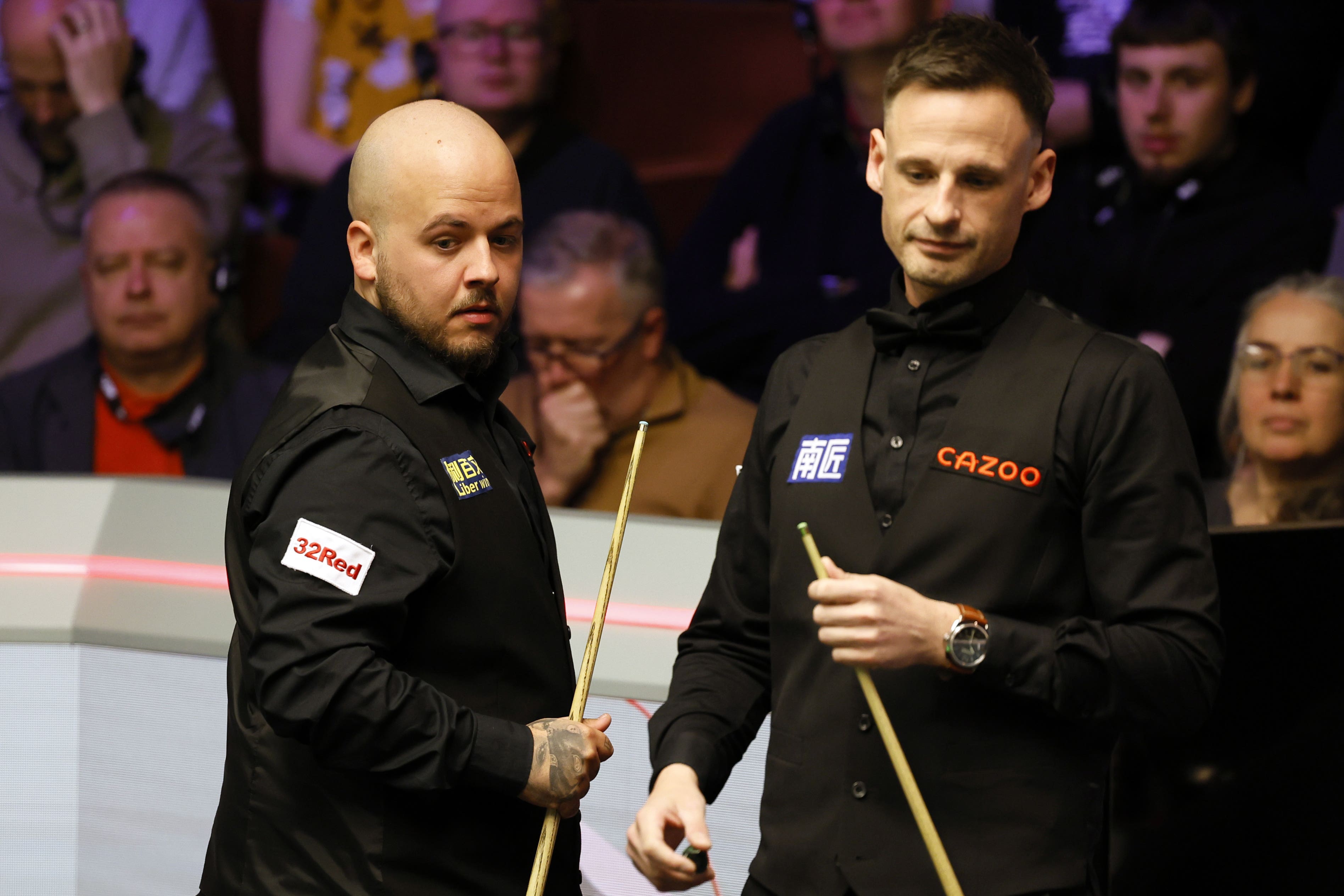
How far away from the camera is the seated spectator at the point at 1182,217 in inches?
127

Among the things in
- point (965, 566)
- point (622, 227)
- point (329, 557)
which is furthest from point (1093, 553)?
point (622, 227)

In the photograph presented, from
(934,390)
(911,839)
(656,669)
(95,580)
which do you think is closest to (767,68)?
(656,669)

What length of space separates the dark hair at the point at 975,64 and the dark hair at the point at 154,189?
3140 mm

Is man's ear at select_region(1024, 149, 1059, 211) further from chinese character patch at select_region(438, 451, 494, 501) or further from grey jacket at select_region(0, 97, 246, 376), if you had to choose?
grey jacket at select_region(0, 97, 246, 376)

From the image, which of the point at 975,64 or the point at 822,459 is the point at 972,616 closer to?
the point at 822,459

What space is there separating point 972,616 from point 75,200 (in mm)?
3713

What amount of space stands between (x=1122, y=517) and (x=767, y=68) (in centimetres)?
258

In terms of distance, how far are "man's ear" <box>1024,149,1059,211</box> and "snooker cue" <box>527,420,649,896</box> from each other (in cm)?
50

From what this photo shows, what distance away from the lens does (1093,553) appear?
138cm

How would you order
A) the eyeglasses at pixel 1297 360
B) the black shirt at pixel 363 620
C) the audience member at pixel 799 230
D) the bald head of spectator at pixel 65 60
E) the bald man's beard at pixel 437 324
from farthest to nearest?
the bald head of spectator at pixel 65 60
the audience member at pixel 799 230
the eyeglasses at pixel 1297 360
the bald man's beard at pixel 437 324
the black shirt at pixel 363 620

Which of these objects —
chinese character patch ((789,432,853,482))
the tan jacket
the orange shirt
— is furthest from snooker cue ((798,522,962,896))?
the orange shirt

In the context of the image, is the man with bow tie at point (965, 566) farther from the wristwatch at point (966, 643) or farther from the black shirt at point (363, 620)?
the black shirt at point (363, 620)

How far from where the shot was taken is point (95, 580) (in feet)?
10.3

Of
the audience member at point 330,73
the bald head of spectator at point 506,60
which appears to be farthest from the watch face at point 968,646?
the audience member at point 330,73
